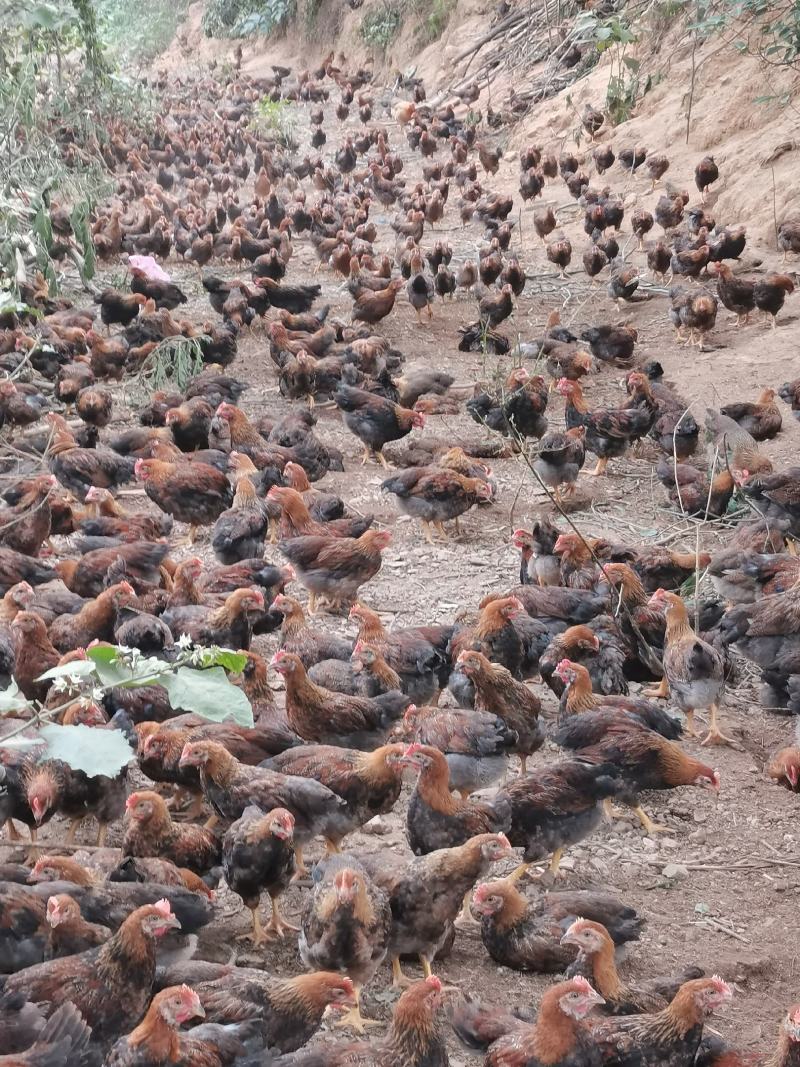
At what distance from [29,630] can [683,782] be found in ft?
11.0

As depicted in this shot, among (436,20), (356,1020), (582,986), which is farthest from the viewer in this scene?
(436,20)

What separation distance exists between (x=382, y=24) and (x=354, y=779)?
28158 mm

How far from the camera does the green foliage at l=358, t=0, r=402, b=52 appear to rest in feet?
96.4

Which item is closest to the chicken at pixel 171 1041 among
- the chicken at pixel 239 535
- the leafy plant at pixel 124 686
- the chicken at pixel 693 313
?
the leafy plant at pixel 124 686

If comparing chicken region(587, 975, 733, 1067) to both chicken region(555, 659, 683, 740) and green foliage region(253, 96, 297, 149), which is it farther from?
green foliage region(253, 96, 297, 149)

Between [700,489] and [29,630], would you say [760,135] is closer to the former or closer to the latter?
[700,489]

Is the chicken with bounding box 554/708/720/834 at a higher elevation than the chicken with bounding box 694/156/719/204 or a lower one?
lower

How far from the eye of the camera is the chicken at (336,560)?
7.63 metres

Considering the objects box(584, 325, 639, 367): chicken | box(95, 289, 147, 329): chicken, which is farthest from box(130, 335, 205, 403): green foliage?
box(584, 325, 639, 367): chicken

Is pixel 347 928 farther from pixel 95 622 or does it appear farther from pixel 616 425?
pixel 616 425

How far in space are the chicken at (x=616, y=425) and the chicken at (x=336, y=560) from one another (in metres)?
2.99

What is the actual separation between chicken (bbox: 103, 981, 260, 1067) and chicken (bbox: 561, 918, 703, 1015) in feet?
4.22

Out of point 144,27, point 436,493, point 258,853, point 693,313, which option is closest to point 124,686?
point 258,853

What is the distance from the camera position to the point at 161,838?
190 inches
